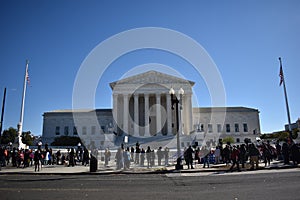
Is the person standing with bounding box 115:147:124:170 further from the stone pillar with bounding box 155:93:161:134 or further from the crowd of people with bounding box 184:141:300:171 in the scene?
the stone pillar with bounding box 155:93:161:134

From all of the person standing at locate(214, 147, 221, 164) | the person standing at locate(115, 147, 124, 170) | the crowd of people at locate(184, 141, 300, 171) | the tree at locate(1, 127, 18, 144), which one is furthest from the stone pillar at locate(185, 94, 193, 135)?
the tree at locate(1, 127, 18, 144)

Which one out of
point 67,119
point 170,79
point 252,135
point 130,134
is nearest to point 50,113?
point 67,119

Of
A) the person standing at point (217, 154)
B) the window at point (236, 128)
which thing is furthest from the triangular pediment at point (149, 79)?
the person standing at point (217, 154)

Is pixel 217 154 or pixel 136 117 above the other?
pixel 136 117

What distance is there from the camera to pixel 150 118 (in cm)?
6781

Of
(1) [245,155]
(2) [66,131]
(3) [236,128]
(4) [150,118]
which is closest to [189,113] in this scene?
(4) [150,118]

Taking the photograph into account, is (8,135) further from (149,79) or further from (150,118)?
(149,79)

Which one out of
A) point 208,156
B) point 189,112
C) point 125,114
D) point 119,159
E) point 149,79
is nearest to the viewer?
point 119,159

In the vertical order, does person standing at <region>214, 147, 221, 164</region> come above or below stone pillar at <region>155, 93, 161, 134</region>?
below

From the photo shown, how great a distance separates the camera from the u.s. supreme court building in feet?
201

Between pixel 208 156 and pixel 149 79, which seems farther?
pixel 149 79

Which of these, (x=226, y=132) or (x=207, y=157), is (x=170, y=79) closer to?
(x=226, y=132)

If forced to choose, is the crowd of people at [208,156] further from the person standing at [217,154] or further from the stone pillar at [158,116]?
the stone pillar at [158,116]

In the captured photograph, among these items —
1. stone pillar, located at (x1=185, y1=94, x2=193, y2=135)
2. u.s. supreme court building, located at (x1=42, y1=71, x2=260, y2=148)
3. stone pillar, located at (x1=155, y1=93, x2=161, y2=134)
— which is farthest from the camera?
stone pillar, located at (x1=185, y1=94, x2=193, y2=135)
